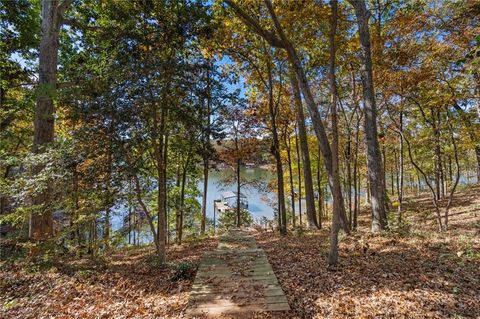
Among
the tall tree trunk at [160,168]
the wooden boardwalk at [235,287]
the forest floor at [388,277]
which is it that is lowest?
the wooden boardwalk at [235,287]

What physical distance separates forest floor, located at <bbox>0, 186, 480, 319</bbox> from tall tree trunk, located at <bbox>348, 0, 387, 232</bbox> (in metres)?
0.64

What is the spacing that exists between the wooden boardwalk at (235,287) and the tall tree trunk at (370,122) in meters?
3.11

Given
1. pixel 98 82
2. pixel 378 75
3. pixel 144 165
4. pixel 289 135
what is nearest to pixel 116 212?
pixel 144 165

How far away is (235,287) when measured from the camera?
396 cm

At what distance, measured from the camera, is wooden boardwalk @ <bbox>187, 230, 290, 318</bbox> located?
3.32 meters

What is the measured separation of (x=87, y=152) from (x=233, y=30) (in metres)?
5.86

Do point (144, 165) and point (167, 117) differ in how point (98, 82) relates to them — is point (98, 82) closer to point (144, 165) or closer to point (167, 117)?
point (167, 117)

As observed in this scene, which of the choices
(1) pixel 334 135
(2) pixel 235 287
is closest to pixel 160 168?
(2) pixel 235 287

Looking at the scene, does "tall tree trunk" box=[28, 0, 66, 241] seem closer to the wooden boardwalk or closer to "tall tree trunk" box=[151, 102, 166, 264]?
"tall tree trunk" box=[151, 102, 166, 264]

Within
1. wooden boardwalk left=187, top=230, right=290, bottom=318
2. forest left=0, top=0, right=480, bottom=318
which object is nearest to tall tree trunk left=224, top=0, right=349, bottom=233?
forest left=0, top=0, right=480, bottom=318

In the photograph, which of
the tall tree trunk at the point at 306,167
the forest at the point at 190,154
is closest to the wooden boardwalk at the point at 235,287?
the forest at the point at 190,154

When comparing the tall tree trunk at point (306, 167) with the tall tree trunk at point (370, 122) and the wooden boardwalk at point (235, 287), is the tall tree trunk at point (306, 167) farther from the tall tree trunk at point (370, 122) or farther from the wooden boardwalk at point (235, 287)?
the wooden boardwalk at point (235, 287)

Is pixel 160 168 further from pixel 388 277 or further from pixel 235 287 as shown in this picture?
pixel 388 277

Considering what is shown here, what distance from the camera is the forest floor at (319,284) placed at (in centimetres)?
312
